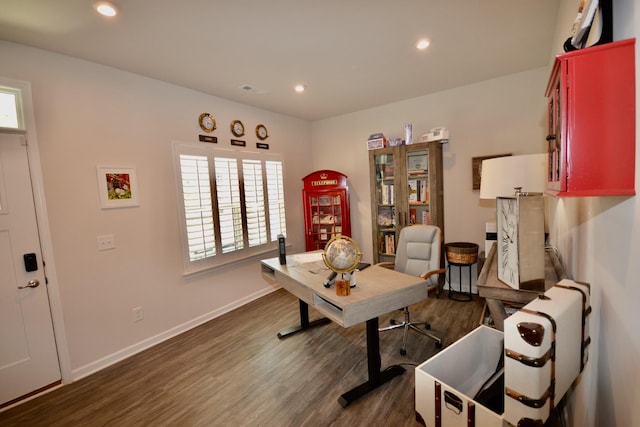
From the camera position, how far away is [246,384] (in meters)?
2.18

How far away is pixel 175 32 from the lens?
2020 mm

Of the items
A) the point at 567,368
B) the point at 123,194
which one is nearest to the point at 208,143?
the point at 123,194

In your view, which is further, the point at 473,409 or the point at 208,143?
the point at 208,143

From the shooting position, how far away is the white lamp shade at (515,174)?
5.76 ft

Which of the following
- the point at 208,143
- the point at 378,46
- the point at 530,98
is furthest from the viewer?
the point at 208,143

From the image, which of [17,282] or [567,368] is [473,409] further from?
[17,282]

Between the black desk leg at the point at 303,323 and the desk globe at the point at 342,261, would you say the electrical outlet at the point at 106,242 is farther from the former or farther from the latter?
the desk globe at the point at 342,261

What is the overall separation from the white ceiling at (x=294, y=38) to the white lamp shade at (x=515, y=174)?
1113mm

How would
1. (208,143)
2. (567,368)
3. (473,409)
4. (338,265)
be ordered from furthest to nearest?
(208,143) → (338,265) → (473,409) → (567,368)

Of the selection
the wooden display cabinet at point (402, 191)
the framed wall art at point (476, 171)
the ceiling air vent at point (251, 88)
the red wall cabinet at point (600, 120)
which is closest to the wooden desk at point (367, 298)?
the red wall cabinet at point (600, 120)

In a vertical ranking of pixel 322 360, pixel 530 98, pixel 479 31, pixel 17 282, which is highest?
pixel 479 31

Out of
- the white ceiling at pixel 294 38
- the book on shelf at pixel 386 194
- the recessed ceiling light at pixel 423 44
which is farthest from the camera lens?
the book on shelf at pixel 386 194

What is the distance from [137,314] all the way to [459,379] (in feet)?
9.67

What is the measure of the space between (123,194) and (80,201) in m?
0.33
